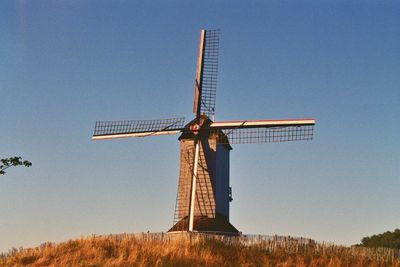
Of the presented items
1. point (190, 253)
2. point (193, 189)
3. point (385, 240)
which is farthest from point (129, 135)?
point (385, 240)

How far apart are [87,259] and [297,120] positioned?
15.4m

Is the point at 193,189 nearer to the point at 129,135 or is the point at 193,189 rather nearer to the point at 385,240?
the point at 129,135

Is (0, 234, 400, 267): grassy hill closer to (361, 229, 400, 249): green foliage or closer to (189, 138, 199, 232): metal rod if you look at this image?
(189, 138, 199, 232): metal rod

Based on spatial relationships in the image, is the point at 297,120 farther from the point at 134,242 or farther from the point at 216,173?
the point at 134,242

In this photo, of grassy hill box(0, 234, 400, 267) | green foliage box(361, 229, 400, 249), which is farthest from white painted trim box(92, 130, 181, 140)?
green foliage box(361, 229, 400, 249)

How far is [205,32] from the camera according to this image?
133 feet

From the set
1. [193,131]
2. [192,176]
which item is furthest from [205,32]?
[192,176]

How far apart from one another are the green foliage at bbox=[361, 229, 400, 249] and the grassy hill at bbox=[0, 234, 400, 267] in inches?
1100

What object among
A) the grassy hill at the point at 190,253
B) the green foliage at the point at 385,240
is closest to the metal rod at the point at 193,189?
the grassy hill at the point at 190,253

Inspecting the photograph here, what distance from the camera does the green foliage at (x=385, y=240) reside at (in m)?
52.9

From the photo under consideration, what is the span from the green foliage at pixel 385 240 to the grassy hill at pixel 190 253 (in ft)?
91.7

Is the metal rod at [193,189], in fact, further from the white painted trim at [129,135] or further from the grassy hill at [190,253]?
the grassy hill at [190,253]

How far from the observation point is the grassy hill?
23484 millimetres

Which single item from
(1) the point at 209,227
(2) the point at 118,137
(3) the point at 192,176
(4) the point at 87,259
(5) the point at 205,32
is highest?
(5) the point at 205,32
